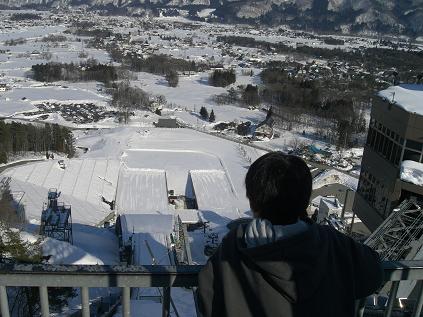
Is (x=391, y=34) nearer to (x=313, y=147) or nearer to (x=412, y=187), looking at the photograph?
(x=313, y=147)

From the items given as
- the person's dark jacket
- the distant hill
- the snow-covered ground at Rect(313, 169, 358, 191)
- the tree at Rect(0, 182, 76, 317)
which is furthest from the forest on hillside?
the distant hill

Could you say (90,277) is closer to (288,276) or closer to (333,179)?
(288,276)

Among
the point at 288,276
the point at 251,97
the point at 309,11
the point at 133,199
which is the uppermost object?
the point at 309,11

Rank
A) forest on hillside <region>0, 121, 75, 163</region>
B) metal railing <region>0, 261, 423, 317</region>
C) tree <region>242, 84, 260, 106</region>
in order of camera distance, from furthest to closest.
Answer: tree <region>242, 84, 260, 106</region> < forest on hillside <region>0, 121, 75, 163</region> < metal railing <region>0, 261, 423, 317</region>

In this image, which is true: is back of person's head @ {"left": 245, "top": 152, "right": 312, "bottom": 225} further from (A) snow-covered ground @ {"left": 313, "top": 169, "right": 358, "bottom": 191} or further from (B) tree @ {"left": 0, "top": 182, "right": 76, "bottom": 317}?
(A) snow-covered ground @ {"left": 313, "top": 169, "right": 358, "bottom": 191}

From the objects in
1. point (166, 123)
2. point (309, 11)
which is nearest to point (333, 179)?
point (166, 123)
